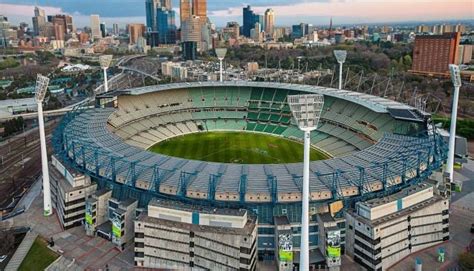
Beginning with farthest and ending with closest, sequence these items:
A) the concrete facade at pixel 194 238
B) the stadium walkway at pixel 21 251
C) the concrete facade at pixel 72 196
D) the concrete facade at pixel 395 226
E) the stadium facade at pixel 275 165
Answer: the concrete facade at pixel 72 196 → the stadium walkway at pixel 21 251 → the stadium facade at pixel 275 165 → the concrete facade at pixel 395 226 → the concrete facade at pixel 194 238

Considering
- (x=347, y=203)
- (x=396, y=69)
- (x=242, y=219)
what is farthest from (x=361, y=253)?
(x=396, y=69)

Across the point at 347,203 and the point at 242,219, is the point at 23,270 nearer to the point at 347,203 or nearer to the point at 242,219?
the point at 242,219

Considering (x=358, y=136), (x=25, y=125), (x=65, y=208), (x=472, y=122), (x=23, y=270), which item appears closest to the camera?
(x=23, y=270)

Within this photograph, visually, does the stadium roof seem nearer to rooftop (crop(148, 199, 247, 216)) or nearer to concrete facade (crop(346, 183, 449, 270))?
concrete facade (crop(346, 183, 449, 270))

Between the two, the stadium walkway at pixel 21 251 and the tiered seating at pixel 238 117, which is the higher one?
the tiered seating at pixel 238 117

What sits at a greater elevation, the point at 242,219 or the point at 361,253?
the point at 242,219

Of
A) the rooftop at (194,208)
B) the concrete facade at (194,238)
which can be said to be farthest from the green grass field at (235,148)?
the concrete facade at (194,238)

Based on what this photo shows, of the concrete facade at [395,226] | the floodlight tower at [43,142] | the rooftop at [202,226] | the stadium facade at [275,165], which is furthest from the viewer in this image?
the floodlight tower at [43,142]

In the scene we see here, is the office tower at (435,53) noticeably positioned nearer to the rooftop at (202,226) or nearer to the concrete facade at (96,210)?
the rooftop at (202,226)
